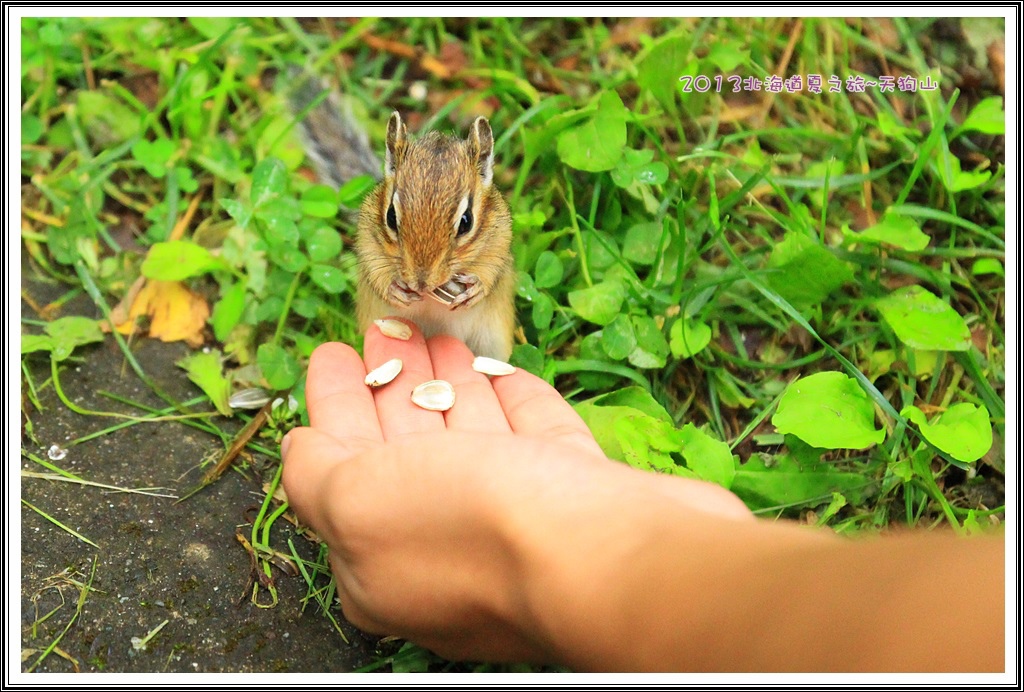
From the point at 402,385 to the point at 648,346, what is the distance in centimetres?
75

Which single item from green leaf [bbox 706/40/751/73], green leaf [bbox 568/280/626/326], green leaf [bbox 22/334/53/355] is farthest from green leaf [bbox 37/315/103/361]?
green leaf [bbox 706/40/751/73]

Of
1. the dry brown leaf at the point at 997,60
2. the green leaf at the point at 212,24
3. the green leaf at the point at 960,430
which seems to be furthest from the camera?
the green leaf at the point at 212,24

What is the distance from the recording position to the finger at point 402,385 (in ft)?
8.13

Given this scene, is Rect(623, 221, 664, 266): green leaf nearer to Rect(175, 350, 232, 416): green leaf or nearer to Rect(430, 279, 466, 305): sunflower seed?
Rect(430, 279, 466, 305): sunflower seed

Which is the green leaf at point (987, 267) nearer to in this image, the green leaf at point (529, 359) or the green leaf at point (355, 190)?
the green leaf at point (529, 359)

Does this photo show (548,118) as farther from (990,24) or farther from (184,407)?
(990,24)

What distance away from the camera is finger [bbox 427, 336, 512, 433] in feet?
8.21

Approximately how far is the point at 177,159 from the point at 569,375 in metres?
1.58

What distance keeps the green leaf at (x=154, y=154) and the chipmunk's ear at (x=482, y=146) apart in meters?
1.22

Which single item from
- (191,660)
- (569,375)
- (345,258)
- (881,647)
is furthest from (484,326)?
(881,647)

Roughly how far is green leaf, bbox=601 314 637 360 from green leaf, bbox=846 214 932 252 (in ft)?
2.46

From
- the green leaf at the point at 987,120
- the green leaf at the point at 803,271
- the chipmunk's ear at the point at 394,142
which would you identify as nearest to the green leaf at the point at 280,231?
the chipmunk's ear at the point at 394,142

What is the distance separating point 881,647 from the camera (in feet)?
5.22

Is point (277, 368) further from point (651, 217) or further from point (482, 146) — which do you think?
point (651, 217)
